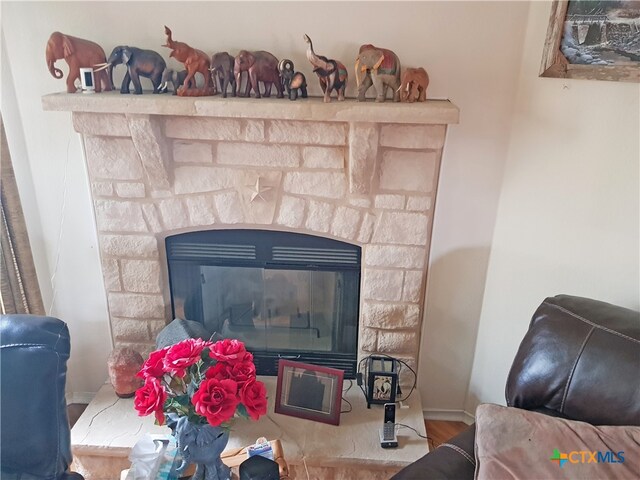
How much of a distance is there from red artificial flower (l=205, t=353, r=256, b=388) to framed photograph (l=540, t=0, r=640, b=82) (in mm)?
1363

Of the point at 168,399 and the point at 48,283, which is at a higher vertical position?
the point at 168,399

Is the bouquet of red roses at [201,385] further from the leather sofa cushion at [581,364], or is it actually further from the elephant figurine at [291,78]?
the elephant figurine at [291,78]

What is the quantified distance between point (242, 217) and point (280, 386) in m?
0.72

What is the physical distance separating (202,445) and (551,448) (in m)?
0.90

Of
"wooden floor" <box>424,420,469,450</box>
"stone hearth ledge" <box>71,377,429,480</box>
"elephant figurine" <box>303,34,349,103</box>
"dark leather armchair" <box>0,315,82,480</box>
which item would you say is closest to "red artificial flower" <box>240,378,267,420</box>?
"dark leather armchair" <box>0,315,82,480</box>

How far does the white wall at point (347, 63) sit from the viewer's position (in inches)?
70.0

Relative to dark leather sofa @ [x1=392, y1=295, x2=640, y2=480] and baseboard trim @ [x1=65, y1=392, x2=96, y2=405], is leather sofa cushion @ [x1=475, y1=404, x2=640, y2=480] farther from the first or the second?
baseboard trim @ [x1=65, y1=392, x2=96, y2=405]

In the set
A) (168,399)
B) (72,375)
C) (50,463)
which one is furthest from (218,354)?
(72,375)

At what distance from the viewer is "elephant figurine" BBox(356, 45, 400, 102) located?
67.4 inches

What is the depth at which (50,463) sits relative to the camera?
1.36m

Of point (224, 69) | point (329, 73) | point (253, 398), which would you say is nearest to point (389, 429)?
point (253, 398)

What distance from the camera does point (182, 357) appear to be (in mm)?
1277

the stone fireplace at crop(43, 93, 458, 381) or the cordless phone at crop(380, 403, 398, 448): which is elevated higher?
the stone fireplace at crop(43, 93, 458, 381)

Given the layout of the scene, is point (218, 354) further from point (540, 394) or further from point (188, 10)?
point (188, 10)
